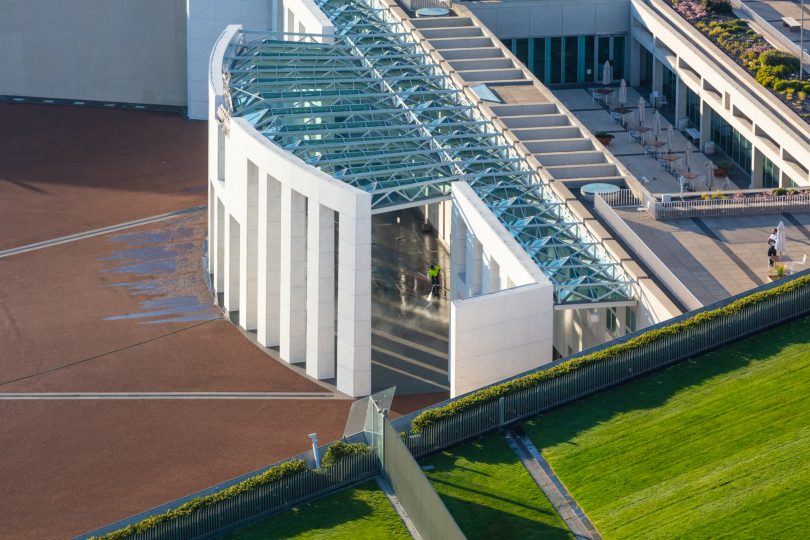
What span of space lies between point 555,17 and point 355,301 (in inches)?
1404

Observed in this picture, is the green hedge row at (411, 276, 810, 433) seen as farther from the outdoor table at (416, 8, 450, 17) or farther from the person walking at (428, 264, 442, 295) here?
the outdoor table at (416, 8, 450, 17)

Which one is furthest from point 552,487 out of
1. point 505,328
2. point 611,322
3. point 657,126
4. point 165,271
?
point 657,126

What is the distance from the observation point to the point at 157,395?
241ft

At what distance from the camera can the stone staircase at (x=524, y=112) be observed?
79375 millimetres

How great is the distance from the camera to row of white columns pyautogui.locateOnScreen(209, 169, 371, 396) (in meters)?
71.8

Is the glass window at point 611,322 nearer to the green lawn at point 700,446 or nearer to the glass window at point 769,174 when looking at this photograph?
the green lawn at point 700,446

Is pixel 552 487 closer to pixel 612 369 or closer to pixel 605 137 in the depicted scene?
pixel 612 369

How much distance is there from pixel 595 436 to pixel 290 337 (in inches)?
696

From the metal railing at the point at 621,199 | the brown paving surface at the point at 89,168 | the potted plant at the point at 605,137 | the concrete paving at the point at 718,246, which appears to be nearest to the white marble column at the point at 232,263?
the brown paving surface at the point at 89,168

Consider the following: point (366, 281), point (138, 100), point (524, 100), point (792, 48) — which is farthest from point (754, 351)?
point (138, 100)

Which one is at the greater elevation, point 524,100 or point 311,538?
point 524,100

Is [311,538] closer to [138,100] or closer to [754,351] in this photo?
[754,351]

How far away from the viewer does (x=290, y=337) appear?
75.5 m

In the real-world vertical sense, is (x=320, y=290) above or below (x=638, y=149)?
below
